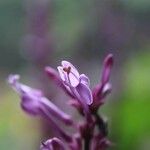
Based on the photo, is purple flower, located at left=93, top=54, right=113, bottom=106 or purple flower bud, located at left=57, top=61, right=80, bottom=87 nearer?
purple flower bud, located at left=57, top=61, right=80, bottom=87

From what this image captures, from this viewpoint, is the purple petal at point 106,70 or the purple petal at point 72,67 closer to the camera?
the purple petal at point 72,67

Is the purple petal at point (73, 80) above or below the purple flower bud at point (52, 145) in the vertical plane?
above

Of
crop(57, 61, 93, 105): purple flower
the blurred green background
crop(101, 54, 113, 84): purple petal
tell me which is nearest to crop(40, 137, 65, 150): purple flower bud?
crop(57, 61, 93, 105): purple flower

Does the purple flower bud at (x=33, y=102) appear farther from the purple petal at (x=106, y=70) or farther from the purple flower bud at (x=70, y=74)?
the purple flower bud at (x=70, y=74)

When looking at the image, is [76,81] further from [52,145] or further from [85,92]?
[52,145]

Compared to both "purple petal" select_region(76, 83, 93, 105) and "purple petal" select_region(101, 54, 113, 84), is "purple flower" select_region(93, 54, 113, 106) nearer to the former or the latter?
"purple petal" select_region(101, 54, 113, 84)

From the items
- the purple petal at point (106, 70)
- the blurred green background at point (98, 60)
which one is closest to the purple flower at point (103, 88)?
the purple petal at point (106, 70)

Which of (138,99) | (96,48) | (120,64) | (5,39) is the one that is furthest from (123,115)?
(5,39)
